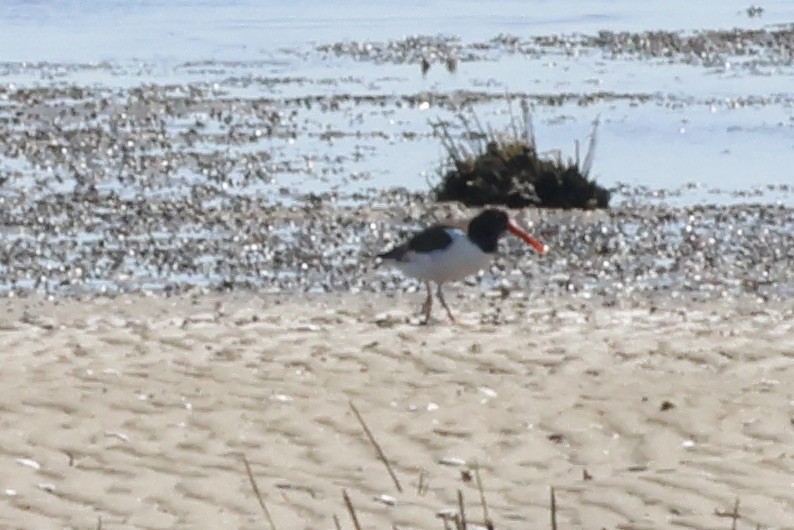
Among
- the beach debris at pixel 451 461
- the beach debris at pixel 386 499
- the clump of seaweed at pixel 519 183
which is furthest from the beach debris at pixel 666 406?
the clump of seaweed at pixel 519 183

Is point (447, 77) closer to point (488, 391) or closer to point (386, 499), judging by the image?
point (488, 391)

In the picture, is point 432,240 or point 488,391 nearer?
point 488,391

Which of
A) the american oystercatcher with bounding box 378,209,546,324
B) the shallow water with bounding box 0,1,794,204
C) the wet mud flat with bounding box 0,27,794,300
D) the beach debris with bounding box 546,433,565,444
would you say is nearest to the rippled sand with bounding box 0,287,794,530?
the beach debris with bounding box 546,433,565,444

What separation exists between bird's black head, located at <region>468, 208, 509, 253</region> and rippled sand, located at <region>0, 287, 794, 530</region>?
1.50 feet

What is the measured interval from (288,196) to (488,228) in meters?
7.20

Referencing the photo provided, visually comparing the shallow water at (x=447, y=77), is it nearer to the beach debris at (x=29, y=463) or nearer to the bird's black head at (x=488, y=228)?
the bird's black head at (x=488, y=228)

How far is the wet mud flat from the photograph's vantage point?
1521cm

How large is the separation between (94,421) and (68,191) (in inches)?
425

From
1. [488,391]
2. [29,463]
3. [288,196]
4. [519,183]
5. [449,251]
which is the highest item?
[449,251]

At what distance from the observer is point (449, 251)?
1261 cm

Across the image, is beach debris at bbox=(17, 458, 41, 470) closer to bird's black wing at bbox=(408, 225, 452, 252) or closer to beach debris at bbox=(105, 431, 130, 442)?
beach debris at bbox=(105, 431, 130, 442)

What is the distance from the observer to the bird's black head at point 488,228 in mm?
12906

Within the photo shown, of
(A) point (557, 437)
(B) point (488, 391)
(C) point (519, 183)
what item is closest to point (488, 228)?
(B) point (488, 391)

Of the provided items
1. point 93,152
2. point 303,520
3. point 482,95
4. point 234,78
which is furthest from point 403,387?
point 234,78
